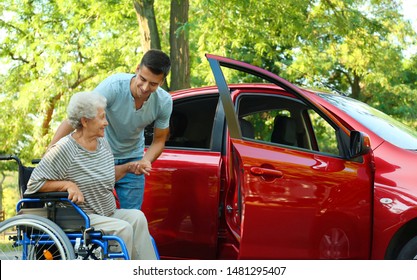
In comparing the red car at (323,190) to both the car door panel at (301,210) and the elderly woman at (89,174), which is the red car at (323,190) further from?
the elderly woman at (89,174)

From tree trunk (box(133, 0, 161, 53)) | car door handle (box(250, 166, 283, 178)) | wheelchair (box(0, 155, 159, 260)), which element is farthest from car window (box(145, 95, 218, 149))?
tree trunk (box(133, 0, 161, 53))

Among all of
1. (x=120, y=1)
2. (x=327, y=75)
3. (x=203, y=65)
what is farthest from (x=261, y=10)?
(x=327, y=75)

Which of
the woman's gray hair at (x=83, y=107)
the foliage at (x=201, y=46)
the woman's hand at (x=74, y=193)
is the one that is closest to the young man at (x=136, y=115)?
the woman's gray hair at (x=83, y=107)

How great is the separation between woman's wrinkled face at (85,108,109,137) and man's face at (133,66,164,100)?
42 centimetres

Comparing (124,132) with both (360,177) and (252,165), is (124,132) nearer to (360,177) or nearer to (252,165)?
(252,165)

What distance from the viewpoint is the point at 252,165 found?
488 centimetres

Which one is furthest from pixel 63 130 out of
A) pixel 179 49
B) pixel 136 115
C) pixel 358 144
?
pixel 179 49

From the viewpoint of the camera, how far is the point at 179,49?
44.4 feet

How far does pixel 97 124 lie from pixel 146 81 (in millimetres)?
499

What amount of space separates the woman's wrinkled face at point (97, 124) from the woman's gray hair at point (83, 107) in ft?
0.08

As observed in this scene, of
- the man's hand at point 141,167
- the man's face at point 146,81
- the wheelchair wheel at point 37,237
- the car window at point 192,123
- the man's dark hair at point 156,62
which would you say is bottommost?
the wheelchair wheel at point 37,237

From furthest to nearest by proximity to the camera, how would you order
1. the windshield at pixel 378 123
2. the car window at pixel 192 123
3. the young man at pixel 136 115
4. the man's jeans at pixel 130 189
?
1. the car window at pixel 192 123
2. the man's jeans at pixel 130 189
3. the windshield at pixel 378 123
4. the young man at pixel 136 115

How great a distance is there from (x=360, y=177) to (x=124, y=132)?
163 cm

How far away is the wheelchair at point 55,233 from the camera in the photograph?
449cm
